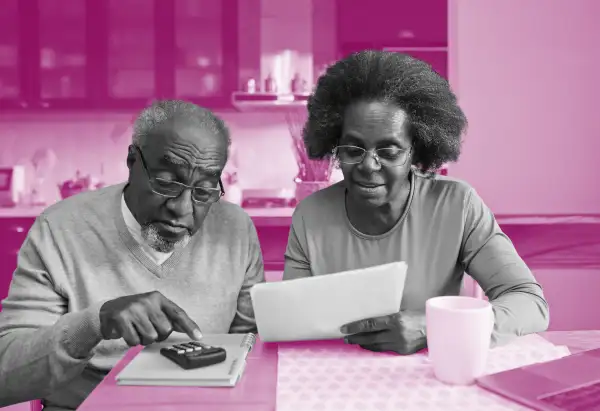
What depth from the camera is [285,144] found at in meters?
3.78

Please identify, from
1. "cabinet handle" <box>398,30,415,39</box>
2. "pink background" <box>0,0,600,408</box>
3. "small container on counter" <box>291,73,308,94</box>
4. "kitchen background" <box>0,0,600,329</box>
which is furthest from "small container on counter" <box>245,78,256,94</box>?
"pink background" <box>0,0,600,408</box>

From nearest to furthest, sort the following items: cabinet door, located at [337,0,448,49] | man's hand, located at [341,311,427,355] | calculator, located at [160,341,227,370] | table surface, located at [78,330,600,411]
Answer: table surface, located at [78,330,600,411]
calculator, located at [160,341,227,370]
man's hand, located at [341,311,427,355]
cabinet door, located at [337,0,448,49]

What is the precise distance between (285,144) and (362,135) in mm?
2531

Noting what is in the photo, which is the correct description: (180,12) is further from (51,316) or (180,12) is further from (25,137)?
(51,316)

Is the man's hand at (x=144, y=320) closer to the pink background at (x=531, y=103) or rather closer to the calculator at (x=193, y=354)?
the calculator at (x=193, y=354)

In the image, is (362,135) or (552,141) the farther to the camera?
(552,141)

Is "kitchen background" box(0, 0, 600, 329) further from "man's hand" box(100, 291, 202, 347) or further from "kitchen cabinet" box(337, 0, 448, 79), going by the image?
"man's hand" box(100, 291, 202, 347)

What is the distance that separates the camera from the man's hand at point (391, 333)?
0.97 meters

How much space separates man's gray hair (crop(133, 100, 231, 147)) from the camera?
1.29 m

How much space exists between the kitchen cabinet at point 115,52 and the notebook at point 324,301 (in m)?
2.38

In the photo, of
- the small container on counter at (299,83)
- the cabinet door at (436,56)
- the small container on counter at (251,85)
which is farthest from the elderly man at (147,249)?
the cabinet door at (436,56)

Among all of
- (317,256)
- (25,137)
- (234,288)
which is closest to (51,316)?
(234,288)

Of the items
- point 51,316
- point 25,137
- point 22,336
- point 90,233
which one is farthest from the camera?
point 25,137

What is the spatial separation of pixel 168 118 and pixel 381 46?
212 cm
